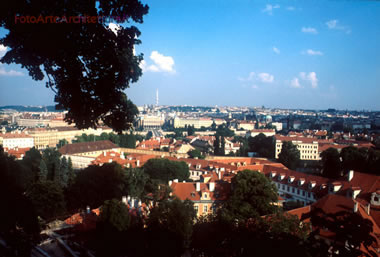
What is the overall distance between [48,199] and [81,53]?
13.1 metres

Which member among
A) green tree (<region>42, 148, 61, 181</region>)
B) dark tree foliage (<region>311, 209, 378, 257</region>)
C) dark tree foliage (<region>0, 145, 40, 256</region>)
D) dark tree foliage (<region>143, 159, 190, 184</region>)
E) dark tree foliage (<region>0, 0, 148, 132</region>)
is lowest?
dark tree foliage (<region>143, 159, 190, 184</region>)

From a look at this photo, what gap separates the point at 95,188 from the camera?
62.2 feet

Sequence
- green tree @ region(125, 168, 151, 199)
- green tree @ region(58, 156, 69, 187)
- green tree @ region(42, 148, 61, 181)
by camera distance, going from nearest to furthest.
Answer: green tree @ region(125, 168, 151, 199) → green tree @ region(58, 156, 69, 187) → green tree @ region(42, 148, 61, 181)

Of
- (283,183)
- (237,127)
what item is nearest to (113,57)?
(283,183)

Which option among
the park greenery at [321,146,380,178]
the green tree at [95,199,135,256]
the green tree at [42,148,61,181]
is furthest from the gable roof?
the green tree at [95,199,135,256]

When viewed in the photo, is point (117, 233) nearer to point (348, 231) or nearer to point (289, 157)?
point (348, 231)

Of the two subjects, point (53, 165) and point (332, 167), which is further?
point (332, 167)

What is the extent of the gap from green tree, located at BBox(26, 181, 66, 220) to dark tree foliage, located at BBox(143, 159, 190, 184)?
10925mm

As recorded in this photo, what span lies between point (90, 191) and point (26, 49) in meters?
15.2

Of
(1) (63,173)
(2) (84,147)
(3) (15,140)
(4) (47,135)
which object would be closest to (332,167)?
(1) (63,173)

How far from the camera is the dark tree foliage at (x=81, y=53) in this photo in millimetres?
4633

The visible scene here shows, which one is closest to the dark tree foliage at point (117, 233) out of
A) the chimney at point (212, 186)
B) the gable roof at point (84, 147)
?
the chimney at point (212, 186)

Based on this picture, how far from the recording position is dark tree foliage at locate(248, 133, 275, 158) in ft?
153

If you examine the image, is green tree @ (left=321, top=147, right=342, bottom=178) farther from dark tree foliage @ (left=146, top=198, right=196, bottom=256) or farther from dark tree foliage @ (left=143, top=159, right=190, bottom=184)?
dark tree foliage @ (left=146, top=198, right=196, bottom=256)
